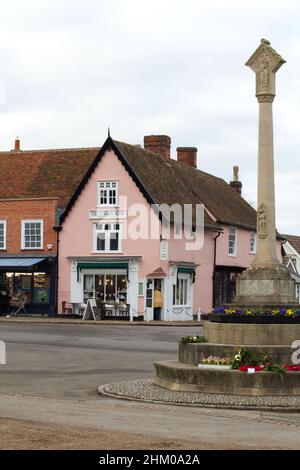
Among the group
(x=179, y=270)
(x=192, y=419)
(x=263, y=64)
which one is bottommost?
(x=192, y=419)

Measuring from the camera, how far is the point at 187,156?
58.8 metres

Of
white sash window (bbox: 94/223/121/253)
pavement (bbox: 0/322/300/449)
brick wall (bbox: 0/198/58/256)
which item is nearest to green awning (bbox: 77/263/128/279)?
white sash window (bbox: 94/223/121/253)

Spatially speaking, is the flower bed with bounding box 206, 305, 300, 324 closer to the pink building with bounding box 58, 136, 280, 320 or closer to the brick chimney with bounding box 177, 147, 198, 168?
the pink building with bounding box 58, 136, 280, 320

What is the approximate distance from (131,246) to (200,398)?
30691mm

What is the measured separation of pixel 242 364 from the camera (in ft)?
56.7

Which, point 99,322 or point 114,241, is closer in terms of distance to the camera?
point 99,322

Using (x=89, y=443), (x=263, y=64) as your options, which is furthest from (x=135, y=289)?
(x=89, y=443)

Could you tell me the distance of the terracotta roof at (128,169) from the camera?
48094 mm

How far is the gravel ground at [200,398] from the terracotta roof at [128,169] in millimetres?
28687

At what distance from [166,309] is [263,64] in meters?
27.7

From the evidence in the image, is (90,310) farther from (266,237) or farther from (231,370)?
(231,370)

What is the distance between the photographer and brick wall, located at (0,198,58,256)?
1939 inches

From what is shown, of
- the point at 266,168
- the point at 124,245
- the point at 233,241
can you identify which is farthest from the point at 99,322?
the point at 266,168

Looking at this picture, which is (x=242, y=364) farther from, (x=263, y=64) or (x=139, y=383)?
A: (x=263, y=64)
